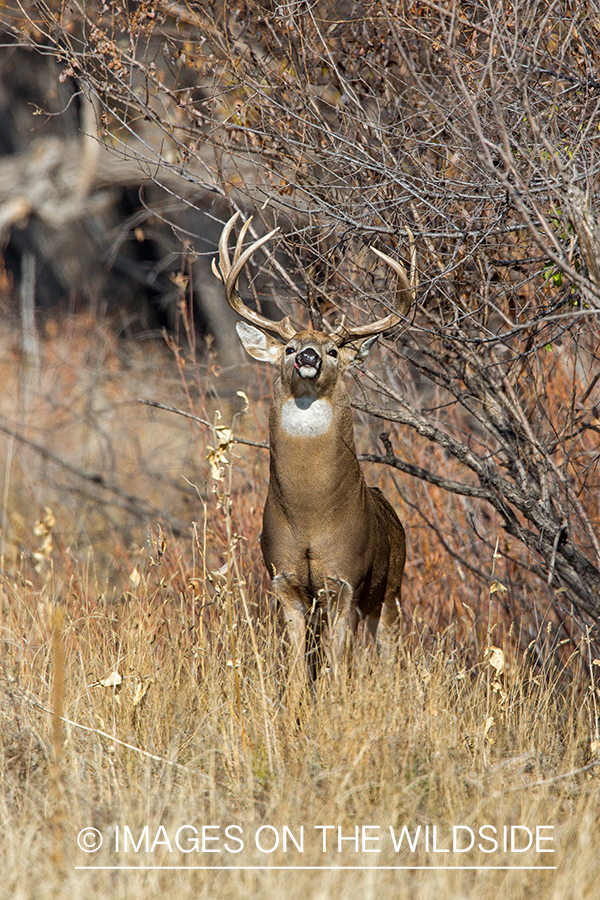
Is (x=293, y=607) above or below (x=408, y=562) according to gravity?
below

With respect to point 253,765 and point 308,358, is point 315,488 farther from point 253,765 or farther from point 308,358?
point 253,765

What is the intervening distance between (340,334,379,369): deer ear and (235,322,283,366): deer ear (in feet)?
1.13

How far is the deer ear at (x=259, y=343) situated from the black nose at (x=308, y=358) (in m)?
0.52

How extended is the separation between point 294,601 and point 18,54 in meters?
13.2

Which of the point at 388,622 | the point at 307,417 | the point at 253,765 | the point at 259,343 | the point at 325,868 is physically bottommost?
the point at 325,868

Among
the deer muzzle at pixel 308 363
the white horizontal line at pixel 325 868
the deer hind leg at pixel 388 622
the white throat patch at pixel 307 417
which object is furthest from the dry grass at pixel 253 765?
the white throat patch at pixel 307 417

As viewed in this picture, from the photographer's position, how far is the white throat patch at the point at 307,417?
5.12m

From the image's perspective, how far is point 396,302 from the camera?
496 centimetres

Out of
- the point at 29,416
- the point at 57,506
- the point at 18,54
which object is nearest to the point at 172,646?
the point at 57,506

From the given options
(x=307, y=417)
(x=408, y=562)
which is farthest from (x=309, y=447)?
(x=408, y=562)

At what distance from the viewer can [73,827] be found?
345 cm

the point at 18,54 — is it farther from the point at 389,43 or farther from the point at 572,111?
the point at 572,111

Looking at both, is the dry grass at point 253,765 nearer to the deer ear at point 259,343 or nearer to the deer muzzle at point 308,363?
the deer muzzle at point 308,363

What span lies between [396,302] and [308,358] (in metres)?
0.55
